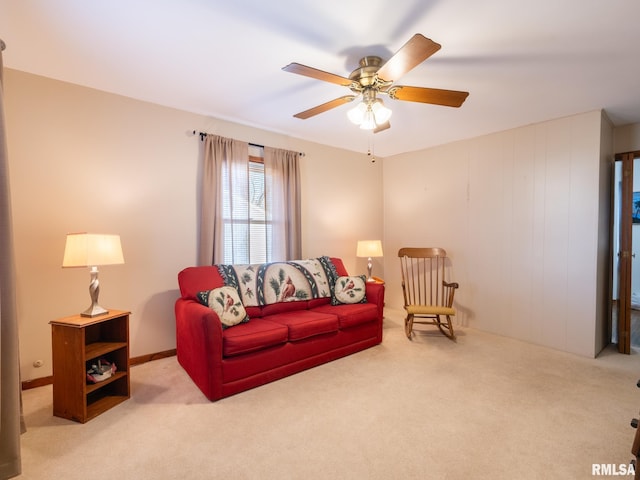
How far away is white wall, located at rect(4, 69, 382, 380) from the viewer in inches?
97.0

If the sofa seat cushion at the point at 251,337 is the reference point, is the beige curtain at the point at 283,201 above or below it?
above

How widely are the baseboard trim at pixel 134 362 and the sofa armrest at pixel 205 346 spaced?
75cm

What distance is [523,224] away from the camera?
143 inches

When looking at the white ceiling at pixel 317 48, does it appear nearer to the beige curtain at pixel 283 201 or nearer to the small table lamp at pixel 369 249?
the beige curtain at pixel 283 201

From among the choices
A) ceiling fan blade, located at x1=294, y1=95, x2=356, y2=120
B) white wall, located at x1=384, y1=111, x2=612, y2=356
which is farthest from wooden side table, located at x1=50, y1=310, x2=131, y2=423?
white wall, located at x1=384, y1=111, x2=612, y2=356

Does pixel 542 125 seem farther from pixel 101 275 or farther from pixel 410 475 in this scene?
pixel 101 275

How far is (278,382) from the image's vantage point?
102 inches

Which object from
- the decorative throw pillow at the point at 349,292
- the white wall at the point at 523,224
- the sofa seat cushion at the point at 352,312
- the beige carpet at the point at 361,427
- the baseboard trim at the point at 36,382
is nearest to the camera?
the beige carpet at the point at 361,427

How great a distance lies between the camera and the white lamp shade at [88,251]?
7.02ft

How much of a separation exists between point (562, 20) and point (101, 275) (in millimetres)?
3942

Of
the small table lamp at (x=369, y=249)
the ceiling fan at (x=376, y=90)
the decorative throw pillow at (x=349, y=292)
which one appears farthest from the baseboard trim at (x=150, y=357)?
the ceiling fan at (x=376, y=90)

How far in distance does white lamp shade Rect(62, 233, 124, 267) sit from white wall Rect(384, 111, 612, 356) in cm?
395

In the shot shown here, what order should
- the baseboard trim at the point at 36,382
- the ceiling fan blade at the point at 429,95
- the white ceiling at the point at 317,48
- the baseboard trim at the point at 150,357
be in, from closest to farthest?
the white ceiling at the point at 317,48 → the ceiling fan blade at the point at 429,95 → the baseboard trim at the point at 36,382 → the baseboard trim at the point at 150,357

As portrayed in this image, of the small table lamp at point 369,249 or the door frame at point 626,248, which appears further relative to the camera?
the small table lamp at point 369,249
